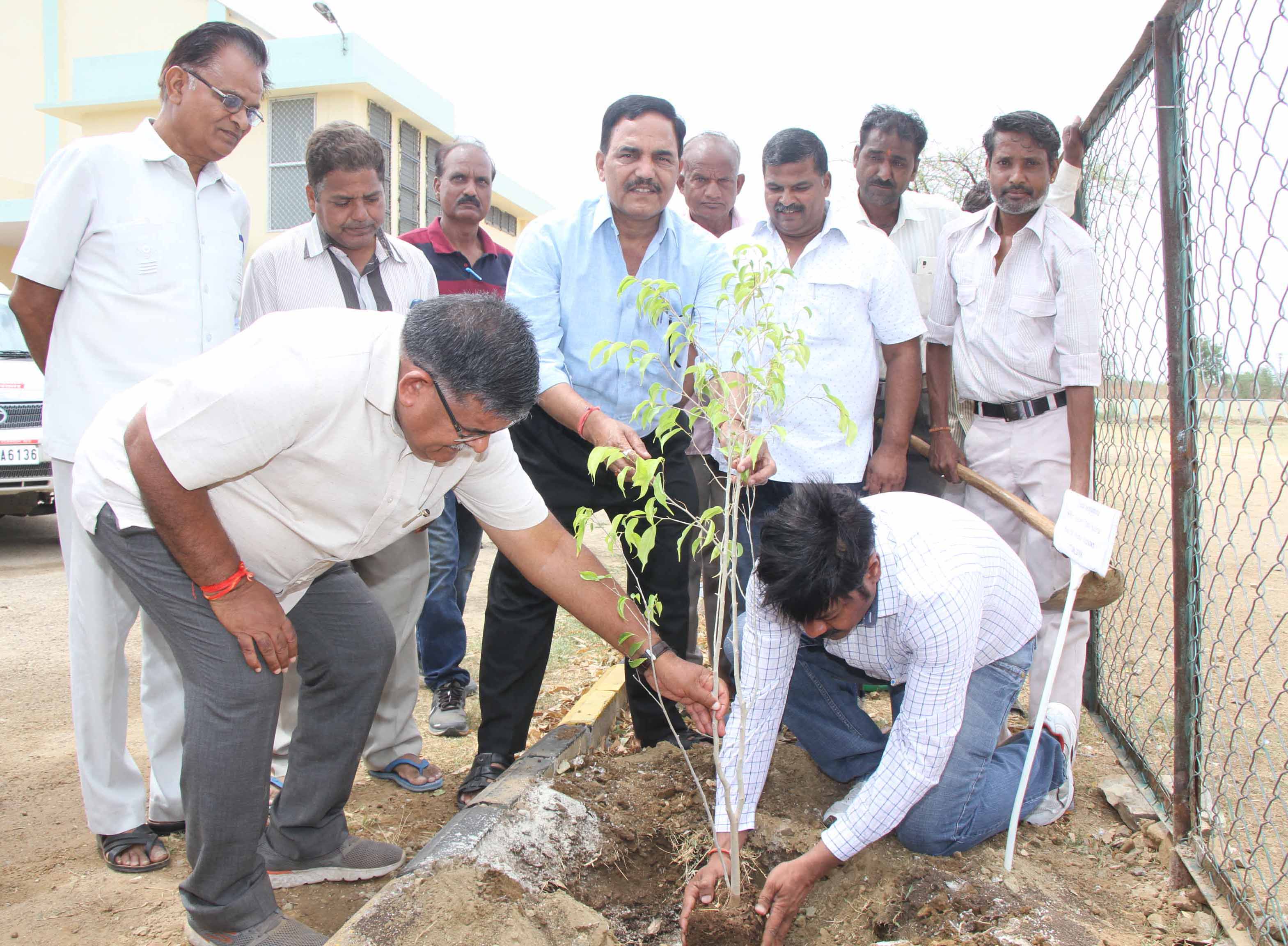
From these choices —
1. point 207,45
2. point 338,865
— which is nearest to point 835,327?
point 207,45

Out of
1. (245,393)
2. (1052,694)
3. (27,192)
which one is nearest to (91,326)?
(245,393)

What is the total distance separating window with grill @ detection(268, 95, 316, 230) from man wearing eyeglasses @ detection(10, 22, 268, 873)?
14.2 metres

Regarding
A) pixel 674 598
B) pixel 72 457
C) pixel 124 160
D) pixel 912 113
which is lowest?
pixel 674 598

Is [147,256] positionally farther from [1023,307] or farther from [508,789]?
[1023,307]

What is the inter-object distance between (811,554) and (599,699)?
1834mm

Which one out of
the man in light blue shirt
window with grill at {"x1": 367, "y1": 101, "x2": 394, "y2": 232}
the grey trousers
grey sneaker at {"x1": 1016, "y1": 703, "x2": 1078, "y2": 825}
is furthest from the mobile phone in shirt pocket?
window with grill at {"x1": 367, "y1": 101, "x2": 394, "y2": 232}

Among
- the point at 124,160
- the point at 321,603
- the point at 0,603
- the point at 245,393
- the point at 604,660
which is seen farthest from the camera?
the point at 0,603

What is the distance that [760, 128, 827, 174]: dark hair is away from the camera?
340 cm

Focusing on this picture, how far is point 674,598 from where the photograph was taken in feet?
10.4

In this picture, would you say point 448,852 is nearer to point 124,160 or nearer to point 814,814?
point 814,814

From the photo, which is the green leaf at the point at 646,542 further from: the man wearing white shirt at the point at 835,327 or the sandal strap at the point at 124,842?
the sandal strap at the point at 124,842

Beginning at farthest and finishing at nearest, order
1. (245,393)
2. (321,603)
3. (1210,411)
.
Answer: (321,603) → (1210,411) → (245,393)

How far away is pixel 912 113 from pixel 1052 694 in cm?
233

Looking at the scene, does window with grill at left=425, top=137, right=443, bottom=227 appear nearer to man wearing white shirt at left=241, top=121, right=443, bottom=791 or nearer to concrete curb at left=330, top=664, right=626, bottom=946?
man wearing white shirt at left=241, top=121, right=443, bottom=791
